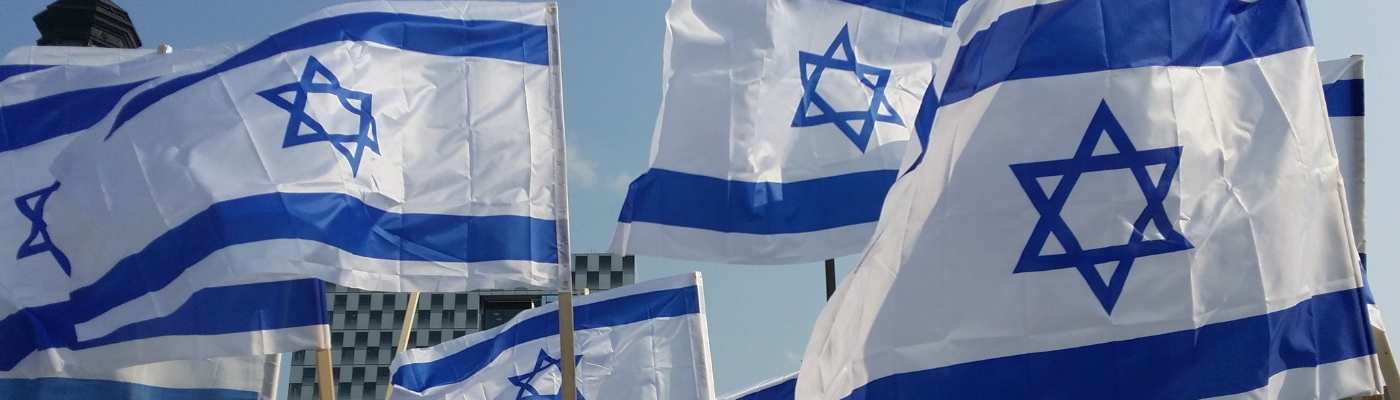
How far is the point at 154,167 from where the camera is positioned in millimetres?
9633

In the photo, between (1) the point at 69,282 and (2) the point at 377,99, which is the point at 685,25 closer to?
(2) the point at 377,99

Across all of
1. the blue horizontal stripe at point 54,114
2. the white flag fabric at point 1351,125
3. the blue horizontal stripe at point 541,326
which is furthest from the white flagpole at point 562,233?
the blue horizontal stripe at point 541,326

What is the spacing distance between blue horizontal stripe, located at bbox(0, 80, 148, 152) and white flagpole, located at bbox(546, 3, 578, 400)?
2974 mm

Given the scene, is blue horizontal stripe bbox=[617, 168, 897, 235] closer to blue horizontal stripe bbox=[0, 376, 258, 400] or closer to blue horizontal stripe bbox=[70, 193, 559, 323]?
blue horizontal stripe bbox=[70, 193, 559, 323]

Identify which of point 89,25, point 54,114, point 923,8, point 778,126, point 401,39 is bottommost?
point 778,126

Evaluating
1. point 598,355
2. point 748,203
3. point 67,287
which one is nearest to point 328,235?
point 67,287

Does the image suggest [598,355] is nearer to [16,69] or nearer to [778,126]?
[778,126]

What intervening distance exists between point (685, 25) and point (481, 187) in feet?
8.96

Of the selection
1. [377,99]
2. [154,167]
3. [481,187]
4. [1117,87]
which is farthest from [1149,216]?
[154,167]

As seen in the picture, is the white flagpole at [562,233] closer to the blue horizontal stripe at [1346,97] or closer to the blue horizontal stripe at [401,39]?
the blue horizontal stripe at [401,39]

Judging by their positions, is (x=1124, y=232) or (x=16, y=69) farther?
(x=16, y=69)

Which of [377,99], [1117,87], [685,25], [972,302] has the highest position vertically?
[685,25]

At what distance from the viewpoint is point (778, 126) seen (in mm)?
11328

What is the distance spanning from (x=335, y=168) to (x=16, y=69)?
Answer: 3.39m
